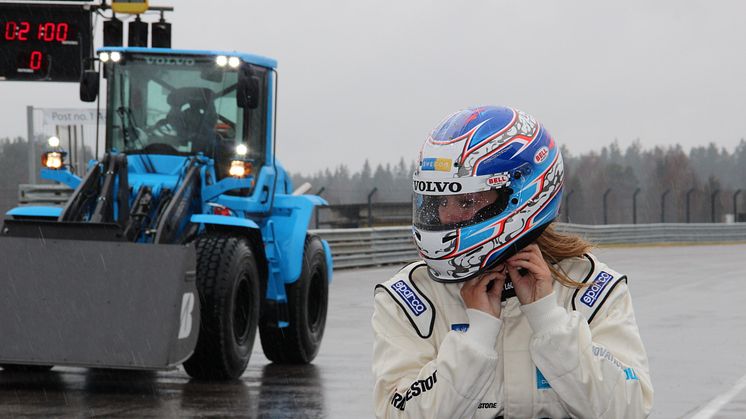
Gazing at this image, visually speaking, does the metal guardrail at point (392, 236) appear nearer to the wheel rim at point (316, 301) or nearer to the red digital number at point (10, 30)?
the wheel rim at point (316, 301)

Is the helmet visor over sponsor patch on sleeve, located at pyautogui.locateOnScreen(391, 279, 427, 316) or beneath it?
over

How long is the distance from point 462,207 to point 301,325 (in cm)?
941

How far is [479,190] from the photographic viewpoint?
3188mm

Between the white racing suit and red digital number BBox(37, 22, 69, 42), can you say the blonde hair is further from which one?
red digital number BBox(37, 22, 69, 42)

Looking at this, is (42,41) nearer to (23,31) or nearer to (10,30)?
(23,31)

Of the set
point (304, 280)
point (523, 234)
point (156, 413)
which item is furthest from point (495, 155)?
point (304, 280)

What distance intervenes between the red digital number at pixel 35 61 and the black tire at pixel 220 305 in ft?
25.0

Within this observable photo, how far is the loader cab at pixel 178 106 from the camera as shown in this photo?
39.0 ft

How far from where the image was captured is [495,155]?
319 centimetres

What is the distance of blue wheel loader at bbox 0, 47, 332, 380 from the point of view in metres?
9.71

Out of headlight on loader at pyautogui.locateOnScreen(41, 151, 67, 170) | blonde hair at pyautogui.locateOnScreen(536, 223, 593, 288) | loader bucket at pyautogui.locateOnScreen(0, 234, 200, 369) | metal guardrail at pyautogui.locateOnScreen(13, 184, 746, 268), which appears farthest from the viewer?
metal guardrail at pyautogui.locateOnScreen(13, 184, 746, 268)

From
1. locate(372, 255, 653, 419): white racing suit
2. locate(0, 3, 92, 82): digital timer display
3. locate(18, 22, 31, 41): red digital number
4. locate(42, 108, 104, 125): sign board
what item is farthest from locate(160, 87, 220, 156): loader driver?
locate(42, 108, 104, 125): sign board

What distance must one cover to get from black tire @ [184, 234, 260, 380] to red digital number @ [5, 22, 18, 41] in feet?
26.1

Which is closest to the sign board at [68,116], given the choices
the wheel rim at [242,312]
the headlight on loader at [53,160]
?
the headlight on loader at [53,160]
